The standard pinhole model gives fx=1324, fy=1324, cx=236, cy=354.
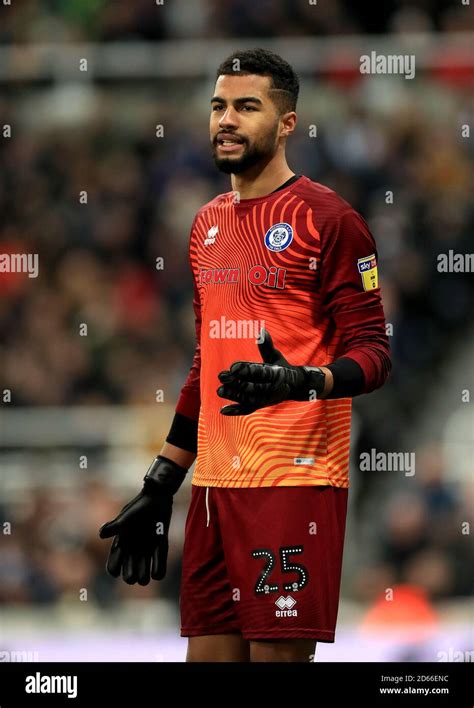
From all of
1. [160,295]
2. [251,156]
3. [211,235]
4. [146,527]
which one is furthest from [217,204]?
[160,295]

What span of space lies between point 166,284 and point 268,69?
15.9 ft

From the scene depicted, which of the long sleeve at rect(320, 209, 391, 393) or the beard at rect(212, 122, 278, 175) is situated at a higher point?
the beard at rect(212, 122, 278, 175)

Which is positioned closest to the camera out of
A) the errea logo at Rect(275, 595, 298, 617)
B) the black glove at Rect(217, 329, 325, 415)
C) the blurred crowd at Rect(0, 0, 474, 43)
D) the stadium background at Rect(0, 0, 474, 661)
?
the black glove at Rect(217, 329, 325, 415)

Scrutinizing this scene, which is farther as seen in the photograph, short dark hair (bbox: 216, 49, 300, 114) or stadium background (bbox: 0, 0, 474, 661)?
stadium background (bbox: 0, 0, 474, 661)

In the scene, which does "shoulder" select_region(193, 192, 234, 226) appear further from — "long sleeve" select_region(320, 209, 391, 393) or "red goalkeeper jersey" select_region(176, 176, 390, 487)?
"long sleeve" select_region(320, 209, 391, 393)

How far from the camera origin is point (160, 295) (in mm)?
8219

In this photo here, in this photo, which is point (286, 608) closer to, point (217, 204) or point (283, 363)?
point (283, 363)

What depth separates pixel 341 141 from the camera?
8.44m

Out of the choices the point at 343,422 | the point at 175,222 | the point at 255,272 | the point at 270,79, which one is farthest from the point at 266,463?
the point at 175,222

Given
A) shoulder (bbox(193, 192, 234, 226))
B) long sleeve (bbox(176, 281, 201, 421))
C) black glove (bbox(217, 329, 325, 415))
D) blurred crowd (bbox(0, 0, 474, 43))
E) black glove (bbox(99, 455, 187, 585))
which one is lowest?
black glove (bbox(99, 455, 187, 585))

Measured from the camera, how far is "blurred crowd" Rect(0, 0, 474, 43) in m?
9.09

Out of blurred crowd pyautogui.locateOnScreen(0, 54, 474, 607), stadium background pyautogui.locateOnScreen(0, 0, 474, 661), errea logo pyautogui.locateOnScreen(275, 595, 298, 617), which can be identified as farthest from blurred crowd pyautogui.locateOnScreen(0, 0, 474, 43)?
errea logo pyautogui.locateOnScreen(275, 595, 298, 617)

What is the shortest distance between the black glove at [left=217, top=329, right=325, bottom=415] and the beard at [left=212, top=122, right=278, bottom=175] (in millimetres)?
551

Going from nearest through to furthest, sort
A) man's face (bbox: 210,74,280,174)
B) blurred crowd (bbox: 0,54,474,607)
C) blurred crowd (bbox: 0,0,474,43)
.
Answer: man's face (bbox: 210,74,280,174)
blurred crowd (bbox: 0,54,474,607)
blurred crowd (bbox: 0,0,474,43)
